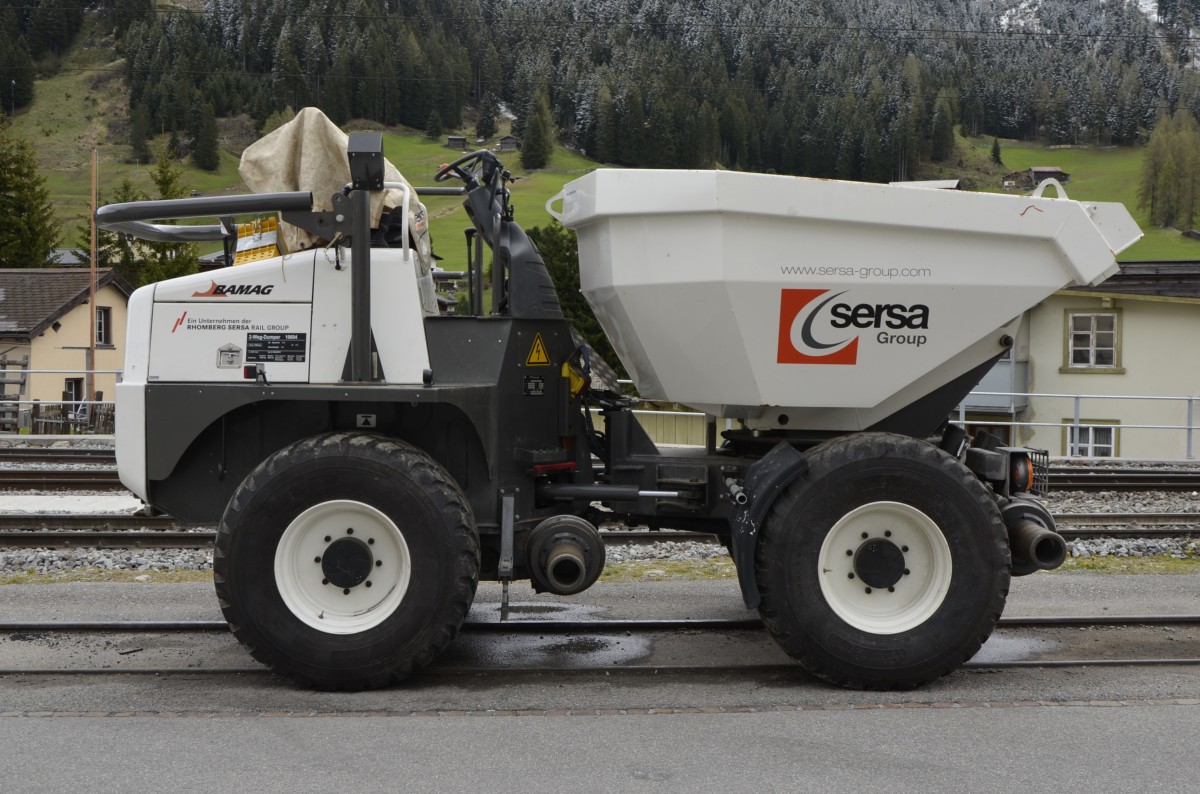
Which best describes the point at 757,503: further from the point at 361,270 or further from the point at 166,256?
the point at 166,256

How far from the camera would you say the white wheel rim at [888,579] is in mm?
5688

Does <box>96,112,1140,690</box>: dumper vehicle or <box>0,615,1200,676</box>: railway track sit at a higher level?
<box>96,112,1140,690</box>: dumper vehicle

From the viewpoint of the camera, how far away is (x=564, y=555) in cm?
570

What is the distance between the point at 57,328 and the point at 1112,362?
118 ft

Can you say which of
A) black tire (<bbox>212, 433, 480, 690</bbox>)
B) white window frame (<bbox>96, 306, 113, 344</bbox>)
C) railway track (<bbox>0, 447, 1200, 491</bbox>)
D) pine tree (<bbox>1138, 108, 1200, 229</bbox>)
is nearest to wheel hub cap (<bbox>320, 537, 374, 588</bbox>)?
black tire (<bbox>212, 433, 480, 690</bbox>)

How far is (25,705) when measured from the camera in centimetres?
532

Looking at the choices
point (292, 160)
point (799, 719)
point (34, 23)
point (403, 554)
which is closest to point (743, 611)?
point (799, 719)

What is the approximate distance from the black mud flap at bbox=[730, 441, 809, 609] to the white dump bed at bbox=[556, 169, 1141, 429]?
1.09 feet

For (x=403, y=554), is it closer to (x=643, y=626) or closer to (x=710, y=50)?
(x=643, y=626)

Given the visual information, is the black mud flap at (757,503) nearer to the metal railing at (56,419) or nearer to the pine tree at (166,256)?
the metal railing at (56,419)

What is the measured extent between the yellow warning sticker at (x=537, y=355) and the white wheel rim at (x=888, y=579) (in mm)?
1732

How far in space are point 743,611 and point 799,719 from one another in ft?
7.73

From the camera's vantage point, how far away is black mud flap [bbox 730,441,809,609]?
5.64 metres

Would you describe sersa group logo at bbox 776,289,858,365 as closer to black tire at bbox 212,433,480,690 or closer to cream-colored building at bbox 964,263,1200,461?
black tire at bbox 212,433,480,690
